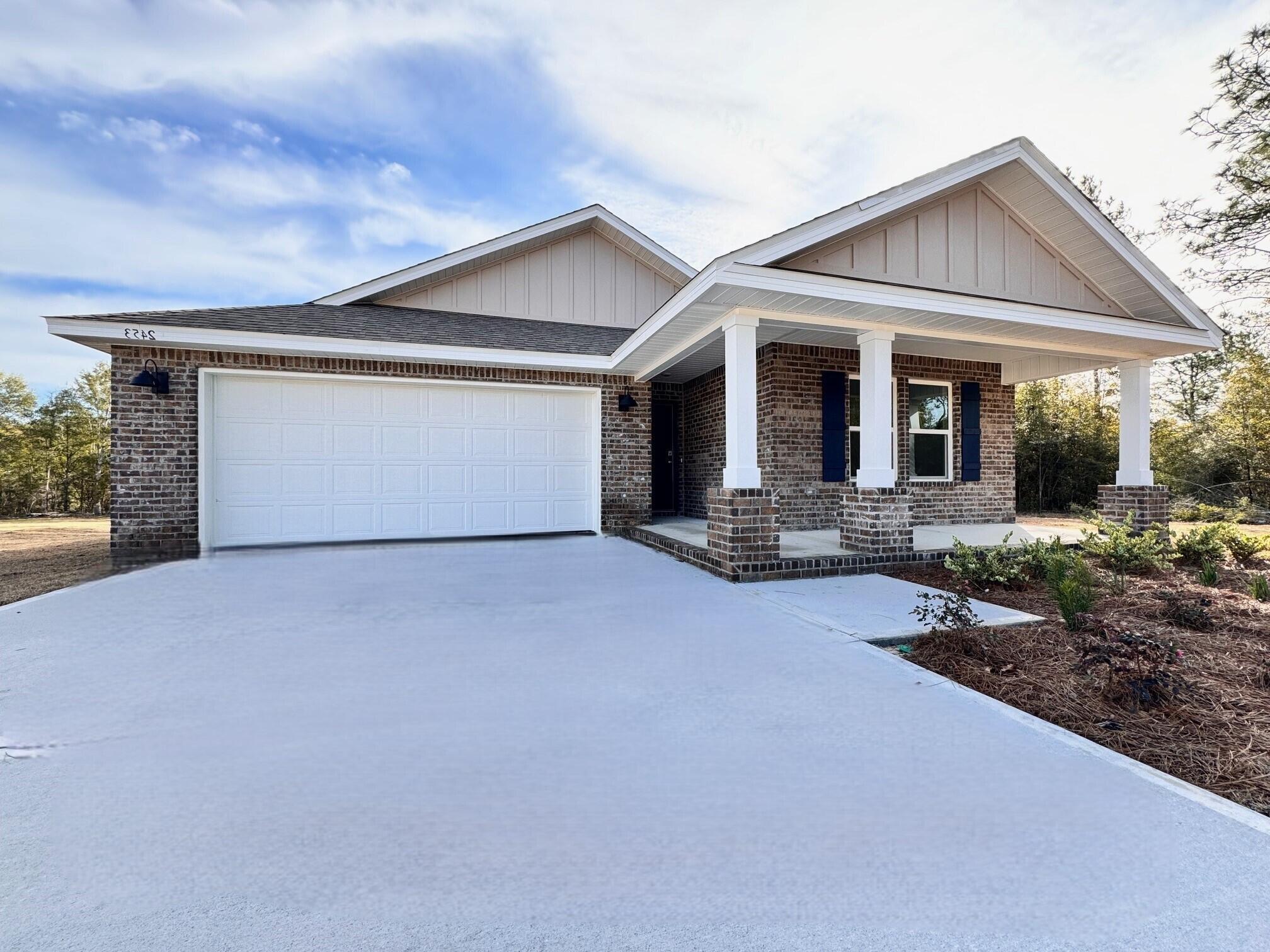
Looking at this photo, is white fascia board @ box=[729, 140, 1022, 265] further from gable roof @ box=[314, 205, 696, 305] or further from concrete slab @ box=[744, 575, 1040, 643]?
gable roof @ box=[314, 205, 696, 305]

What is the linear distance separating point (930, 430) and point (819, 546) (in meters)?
3.88

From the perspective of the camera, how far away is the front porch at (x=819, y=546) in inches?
230

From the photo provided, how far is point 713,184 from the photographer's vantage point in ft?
35.0

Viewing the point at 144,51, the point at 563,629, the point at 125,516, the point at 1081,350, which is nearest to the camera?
the point at 563,629

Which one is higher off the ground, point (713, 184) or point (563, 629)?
point (713, 184)

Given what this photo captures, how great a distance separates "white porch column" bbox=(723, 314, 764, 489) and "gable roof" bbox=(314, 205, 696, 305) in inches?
183

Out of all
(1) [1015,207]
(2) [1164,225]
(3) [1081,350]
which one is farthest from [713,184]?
(2) [1164,225]

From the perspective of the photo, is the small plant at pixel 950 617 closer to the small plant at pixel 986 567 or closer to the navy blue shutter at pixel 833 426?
the small plant at pixel 986 567

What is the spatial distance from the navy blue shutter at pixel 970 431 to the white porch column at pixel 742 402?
5.43 m

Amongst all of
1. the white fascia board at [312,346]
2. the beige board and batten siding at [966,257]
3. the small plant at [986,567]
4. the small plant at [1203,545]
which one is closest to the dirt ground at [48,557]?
the white fascia board at [312,346]

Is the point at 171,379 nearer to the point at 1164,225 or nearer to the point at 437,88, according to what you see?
the point at 437,88

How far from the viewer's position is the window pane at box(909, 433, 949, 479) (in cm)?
920

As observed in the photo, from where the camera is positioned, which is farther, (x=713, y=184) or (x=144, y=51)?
(x=713, y=184)

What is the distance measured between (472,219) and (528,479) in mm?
5887
